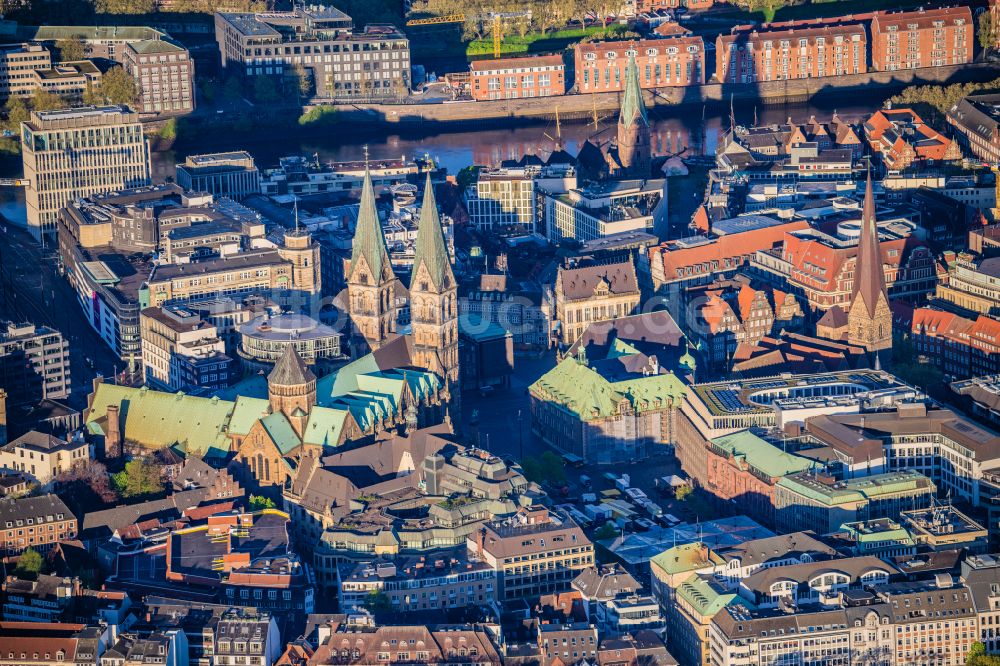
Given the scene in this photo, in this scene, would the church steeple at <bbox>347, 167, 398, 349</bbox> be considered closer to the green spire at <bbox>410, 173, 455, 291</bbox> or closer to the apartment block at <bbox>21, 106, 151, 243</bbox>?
the green spire at <bbox>410, 173, 455, 291</bbox>

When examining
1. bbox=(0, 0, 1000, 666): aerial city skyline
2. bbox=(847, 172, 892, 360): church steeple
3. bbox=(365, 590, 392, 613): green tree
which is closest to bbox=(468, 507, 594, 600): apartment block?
bbox=(0, 0, 1000, 666): aerial city skyline

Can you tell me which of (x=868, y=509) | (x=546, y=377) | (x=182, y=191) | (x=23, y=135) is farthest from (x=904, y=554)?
(x=23, y=135)

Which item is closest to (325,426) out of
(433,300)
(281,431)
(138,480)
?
(281,431)

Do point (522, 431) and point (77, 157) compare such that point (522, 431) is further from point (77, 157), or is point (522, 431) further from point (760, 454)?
point (77, 157)

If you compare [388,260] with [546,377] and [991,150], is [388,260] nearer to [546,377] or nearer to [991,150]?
[546,377]

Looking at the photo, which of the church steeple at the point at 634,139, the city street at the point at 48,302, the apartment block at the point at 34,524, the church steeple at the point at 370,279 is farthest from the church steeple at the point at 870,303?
the apartment block at the point at 34,524

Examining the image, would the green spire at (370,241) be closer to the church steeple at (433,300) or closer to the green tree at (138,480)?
the church steeple at (433,300)
